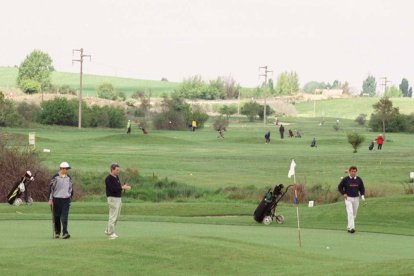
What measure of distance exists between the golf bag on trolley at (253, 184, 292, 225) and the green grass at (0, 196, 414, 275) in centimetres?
29

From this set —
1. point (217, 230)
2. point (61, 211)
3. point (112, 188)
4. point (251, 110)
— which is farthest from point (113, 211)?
point (251, 110)

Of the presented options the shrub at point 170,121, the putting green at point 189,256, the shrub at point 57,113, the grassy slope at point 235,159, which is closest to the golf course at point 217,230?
the putting green at point 189,256

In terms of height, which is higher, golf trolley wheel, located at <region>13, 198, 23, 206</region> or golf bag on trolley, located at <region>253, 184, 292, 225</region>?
golf bag on trolley, located at <region>253, 184, 292, 225</region>

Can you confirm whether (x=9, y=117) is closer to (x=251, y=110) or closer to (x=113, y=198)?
(x=251, y=110)

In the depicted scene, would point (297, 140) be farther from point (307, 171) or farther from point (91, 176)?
point (91, 176)

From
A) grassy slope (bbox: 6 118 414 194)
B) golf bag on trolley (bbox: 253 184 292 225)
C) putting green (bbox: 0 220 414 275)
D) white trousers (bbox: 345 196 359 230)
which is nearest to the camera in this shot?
putting green (bbox: 0 220 414 275)

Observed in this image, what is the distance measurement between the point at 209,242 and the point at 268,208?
33.1ft

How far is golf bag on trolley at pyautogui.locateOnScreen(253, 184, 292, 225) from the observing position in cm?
3072

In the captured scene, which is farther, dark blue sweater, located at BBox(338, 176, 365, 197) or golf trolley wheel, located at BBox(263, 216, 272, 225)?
golf trolley wheel, located at BBox(263, 216, 272, 225)

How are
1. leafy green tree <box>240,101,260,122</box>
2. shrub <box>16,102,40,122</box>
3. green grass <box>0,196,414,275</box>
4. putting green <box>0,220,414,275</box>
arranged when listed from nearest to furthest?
putting green <box>0,220,414,275</box>
green grass <box>0,196,414,275</box>
shrub <box>16,102,40,122</box>
leafy green tree <box>240,101,260,122</box>

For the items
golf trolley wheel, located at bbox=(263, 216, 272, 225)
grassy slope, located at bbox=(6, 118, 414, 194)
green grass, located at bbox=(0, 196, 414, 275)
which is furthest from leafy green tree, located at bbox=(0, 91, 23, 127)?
golf trolley wheel, located at bbox=(263, 216, 272, 225)

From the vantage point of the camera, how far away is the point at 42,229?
27.7 meters

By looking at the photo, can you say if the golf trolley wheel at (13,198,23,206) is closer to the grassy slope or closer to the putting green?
the putting green

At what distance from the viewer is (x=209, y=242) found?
21.0 m
